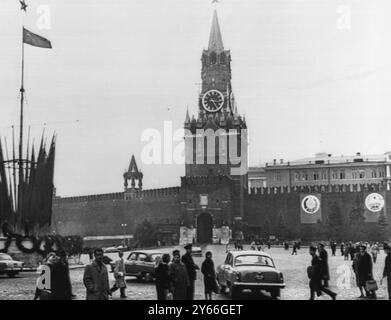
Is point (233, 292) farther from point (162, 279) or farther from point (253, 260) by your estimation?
point (162, 279)

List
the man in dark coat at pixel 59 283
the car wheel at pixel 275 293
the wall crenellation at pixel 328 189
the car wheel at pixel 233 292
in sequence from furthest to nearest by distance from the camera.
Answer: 1. the wall crenellation at pixel 328 189
2. the car wheel at pixel 275 293
3. the car wheel at pixel 233 292
4. the man in dark coat at pixel 59 283

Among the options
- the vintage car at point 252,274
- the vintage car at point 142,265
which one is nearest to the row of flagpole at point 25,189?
the vintage car at point 142,265

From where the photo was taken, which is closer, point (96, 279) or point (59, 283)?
point (96, 279)

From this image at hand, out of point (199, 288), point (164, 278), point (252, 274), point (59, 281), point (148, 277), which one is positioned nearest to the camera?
point (59, 281)

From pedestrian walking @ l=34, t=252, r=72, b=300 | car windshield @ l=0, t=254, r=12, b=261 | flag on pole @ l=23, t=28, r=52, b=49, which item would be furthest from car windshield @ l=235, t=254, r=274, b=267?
flag on pole @ l=23, t=28, r=52, b=49

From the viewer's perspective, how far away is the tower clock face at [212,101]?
178 feet

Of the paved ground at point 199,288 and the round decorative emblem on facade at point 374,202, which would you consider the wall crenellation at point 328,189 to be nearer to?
the round decorative emblem on facade at point 374,202

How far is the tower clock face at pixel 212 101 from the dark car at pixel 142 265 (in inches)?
1527

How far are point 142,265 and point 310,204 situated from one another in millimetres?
36760

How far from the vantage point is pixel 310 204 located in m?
51.1

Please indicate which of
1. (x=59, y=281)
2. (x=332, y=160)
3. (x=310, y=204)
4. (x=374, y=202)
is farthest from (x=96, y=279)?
(x=332, y=160)
